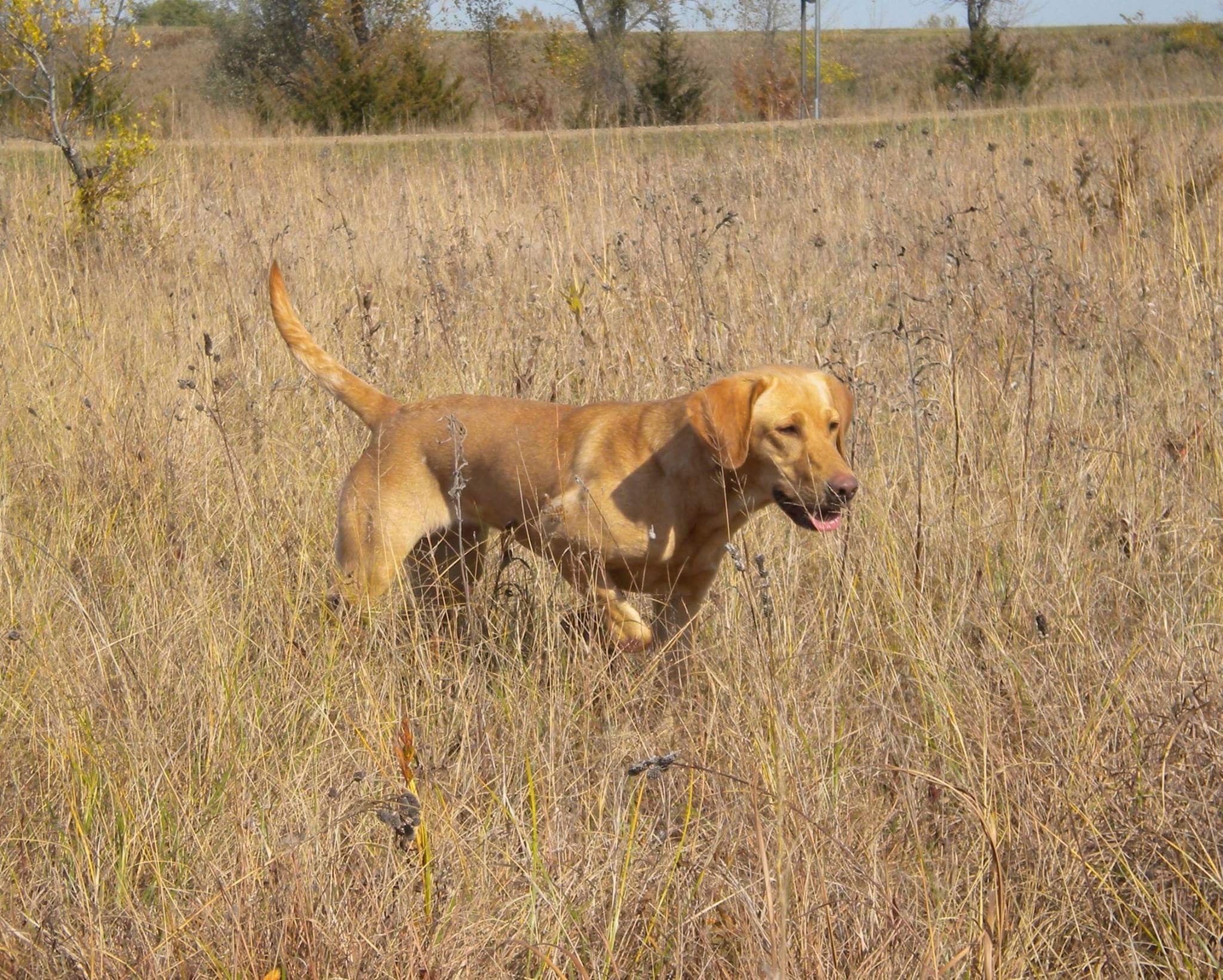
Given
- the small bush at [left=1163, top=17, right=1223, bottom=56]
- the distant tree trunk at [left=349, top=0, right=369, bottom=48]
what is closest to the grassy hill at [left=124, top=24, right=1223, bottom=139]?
the small bush at [left=1163, top=17, right=1223, bottom=56]

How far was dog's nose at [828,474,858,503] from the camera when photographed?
9.22 feet

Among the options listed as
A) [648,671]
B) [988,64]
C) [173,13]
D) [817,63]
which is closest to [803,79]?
[817,63]

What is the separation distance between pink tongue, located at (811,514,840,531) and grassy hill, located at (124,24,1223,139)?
616 inches

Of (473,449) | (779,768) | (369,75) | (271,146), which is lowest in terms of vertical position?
(779,768)

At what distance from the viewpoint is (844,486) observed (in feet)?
9.23

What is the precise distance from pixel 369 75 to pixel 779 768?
24.3m

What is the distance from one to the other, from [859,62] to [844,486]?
4019 centimetres

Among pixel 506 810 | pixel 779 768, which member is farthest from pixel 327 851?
pixel 779 768

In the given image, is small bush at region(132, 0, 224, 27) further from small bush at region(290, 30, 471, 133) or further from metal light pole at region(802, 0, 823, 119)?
metal light pole at region(802, 0, 823, 119)

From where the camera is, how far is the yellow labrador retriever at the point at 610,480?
9.71 feet

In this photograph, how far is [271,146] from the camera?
1157 centimetres

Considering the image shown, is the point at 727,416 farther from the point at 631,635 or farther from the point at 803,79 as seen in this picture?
the point at 803,79

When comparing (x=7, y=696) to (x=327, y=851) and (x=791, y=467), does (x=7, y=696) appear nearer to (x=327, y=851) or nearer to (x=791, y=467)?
(x=327, y=851)

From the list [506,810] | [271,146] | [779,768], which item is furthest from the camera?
[271,146]
